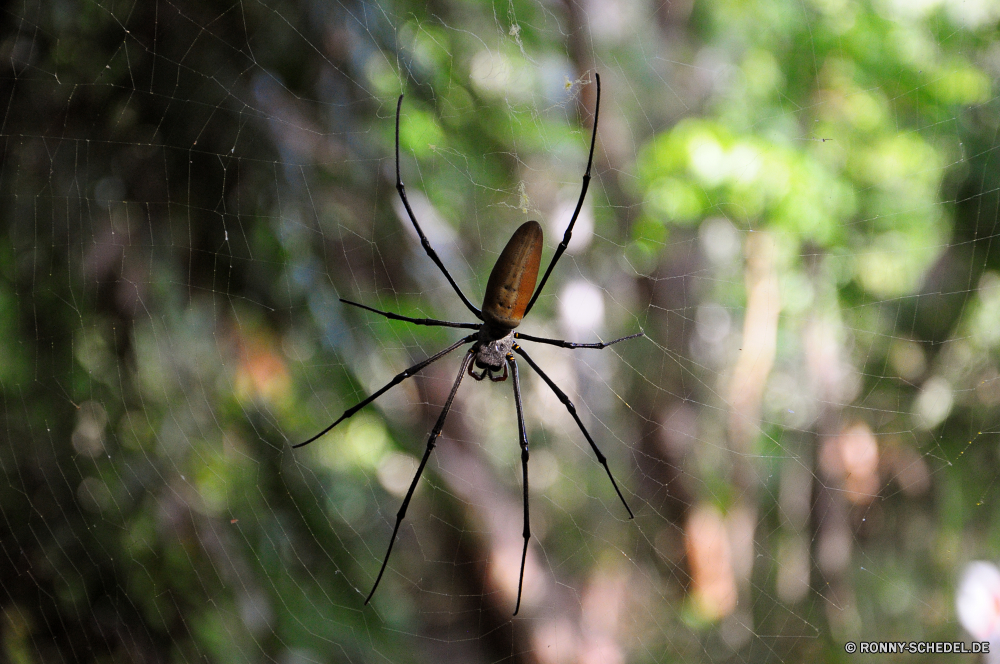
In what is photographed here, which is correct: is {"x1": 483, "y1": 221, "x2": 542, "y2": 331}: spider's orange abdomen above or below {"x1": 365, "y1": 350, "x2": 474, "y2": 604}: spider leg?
above

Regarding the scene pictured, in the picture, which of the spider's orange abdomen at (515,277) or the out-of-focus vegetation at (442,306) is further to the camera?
the out-of-focus vegetation at (442,306)

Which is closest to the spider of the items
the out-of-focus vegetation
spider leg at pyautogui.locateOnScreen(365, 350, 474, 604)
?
spider leg at pyautogui.locateOnScreen(365, 350, 474, 604)

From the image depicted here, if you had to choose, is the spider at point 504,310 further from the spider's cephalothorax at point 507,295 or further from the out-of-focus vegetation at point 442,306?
the out-of-focus vegetation at point 442,306

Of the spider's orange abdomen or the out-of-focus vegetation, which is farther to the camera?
the out-of-focus vegetation

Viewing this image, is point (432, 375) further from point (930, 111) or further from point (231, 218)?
point (930, 111)

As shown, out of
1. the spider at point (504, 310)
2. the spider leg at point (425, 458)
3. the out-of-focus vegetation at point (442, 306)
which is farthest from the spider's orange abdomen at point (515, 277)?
the out-of-focus vegetation at point (442, 306)

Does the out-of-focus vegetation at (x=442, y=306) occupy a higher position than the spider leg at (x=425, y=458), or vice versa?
the out-of-focus vegetation at (x=442, y=306)

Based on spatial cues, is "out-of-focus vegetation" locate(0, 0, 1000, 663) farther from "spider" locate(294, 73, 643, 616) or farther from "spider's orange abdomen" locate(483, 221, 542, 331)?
"spider's orange abdomen" locate(483, 221, 542, 331)
